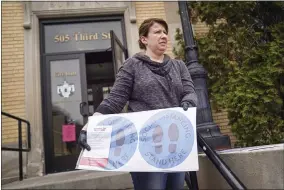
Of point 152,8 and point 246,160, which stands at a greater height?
point 152,8

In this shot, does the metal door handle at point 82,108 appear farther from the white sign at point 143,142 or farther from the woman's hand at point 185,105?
the woman's hand at point 185,105

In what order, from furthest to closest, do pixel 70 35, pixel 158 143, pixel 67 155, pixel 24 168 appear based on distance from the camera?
1. pixel 70 35
2. pixel 67 155
3. pixel 24 168
4. pixel 158 143

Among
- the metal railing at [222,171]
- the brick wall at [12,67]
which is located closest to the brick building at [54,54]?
the brick wall at [12,67]

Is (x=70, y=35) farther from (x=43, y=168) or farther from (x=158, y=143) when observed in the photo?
(x=158, y=143)

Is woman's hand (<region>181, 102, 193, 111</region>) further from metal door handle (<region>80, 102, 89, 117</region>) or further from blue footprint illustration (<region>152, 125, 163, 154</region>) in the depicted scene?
metal door handle (<region>80, 102, 89, 117</region>)

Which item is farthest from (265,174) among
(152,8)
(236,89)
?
(152,8)

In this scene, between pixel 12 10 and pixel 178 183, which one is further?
pixel 12 10

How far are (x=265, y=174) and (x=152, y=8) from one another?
524 centimetres

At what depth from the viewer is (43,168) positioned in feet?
17.1

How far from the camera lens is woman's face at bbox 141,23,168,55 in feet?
6.17

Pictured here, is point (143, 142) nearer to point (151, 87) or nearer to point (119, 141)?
point (119, 141)

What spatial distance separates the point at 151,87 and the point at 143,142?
14.4 inches

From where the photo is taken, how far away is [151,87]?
176cm

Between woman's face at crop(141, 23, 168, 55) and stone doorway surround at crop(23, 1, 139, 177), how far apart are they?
402 centimetres
